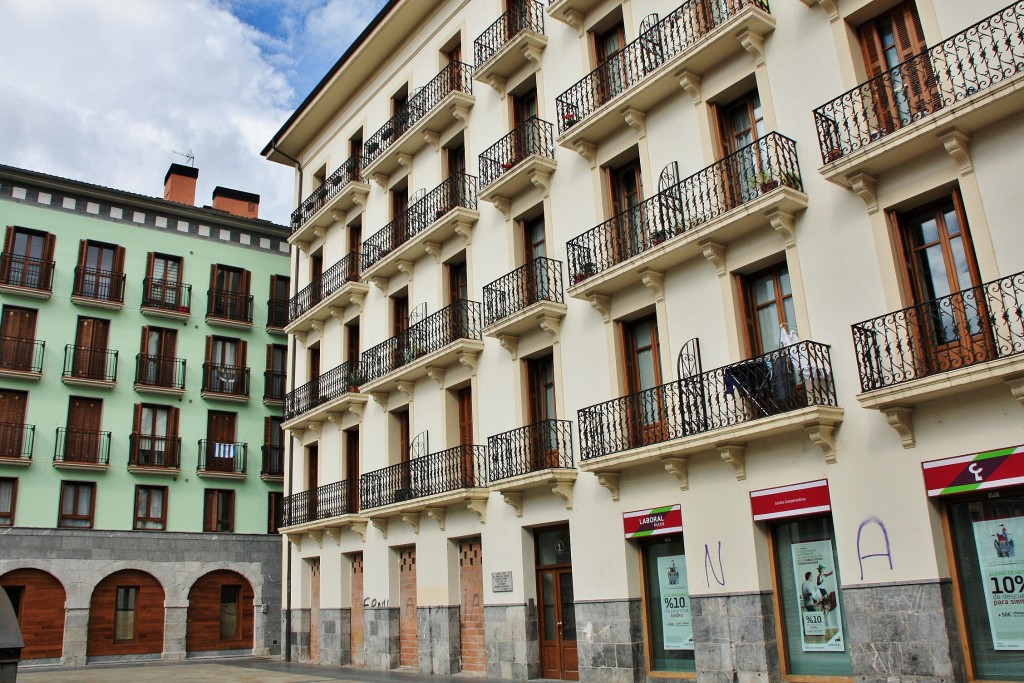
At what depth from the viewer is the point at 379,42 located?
1045 inches

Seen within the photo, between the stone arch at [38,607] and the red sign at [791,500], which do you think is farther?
the stone arch at [38,607]

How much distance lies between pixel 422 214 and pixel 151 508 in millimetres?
16013

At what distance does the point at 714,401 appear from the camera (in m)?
14.7

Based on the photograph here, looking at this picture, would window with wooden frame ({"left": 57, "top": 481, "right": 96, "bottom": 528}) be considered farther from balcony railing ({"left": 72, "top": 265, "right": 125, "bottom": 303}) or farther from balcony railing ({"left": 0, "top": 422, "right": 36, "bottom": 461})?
balcony railing ({"left": 72, "top": 265, "right": 125, "bottom": 303})

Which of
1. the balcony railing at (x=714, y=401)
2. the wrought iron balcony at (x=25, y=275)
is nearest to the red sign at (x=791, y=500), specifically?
the balcony railing at (x=714, y=401)

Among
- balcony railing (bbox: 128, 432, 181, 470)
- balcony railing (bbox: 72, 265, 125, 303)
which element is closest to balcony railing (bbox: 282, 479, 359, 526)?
balcony railing (bbox: 128, 432, 181, 470)

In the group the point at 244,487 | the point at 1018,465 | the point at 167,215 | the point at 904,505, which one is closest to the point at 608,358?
the point at 904,505

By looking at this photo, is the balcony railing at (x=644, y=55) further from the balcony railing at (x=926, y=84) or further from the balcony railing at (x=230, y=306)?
the balcony railing at (x=230, y=306)

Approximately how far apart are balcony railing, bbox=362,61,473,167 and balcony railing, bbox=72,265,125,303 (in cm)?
1122

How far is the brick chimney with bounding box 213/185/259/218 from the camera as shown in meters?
37.6

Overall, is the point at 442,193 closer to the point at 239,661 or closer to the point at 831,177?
the point at 831,177

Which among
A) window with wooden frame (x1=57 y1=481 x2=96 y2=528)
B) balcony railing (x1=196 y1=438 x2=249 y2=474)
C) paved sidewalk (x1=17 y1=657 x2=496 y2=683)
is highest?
balcony railing (x1=196 y1=438 x2=249 y2=474)

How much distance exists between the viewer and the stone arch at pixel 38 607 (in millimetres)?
27656

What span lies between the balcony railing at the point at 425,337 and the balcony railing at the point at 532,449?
2.96 metres
